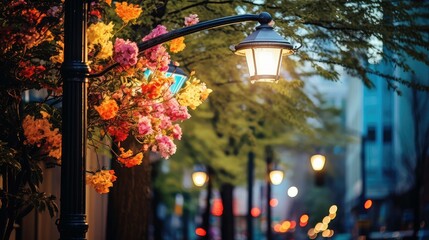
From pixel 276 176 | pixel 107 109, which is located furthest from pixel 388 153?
pixel 107 109

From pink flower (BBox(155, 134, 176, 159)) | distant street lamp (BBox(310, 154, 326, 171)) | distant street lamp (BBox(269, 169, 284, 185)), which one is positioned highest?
distant street lamp (BBox(310, 154, 326, 171))

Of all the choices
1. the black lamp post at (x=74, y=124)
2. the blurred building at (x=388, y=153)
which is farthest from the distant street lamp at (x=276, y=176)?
the black lamp post at (x=74, y=124)

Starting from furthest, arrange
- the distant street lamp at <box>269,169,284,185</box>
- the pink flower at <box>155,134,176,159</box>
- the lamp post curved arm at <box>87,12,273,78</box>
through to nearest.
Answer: the distant street lamp at <box>269,169,284,185</box>, the pink flower at <box>155,134,176,159</box>, the lamp post curved arm at <box>87,12,273,78</box>

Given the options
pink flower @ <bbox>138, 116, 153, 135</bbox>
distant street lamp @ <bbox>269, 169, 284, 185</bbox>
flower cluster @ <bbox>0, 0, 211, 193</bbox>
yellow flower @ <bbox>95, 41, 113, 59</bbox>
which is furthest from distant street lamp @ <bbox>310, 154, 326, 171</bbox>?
yellow flower @ <bbox>95, 41, 113, 59</bbox>

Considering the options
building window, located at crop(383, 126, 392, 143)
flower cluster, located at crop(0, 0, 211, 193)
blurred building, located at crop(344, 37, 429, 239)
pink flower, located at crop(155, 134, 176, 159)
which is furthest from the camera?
building window, located at crop(383, 126, 392, 143)

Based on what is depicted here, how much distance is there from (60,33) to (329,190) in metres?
116

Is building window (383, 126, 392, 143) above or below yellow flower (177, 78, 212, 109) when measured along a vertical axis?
above

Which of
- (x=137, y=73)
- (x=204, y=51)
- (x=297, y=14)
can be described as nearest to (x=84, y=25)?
(x=137, y=73)

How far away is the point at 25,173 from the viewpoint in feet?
36.4

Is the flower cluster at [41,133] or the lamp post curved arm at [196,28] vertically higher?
the lamp post curved arm at [196,28]

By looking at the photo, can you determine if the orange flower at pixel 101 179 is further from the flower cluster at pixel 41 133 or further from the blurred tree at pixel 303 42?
the blurred tree at pixel 303 42

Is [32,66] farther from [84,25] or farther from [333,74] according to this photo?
[333,74]

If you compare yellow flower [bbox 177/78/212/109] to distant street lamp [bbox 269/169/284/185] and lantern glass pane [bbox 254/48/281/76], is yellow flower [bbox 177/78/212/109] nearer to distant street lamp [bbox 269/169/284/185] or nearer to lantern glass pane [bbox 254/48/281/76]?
lantern glass pane [bbox 254/48/281/76]

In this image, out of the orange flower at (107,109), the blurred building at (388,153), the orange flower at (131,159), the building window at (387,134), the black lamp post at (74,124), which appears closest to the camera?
the black lamp post at (74,124)
